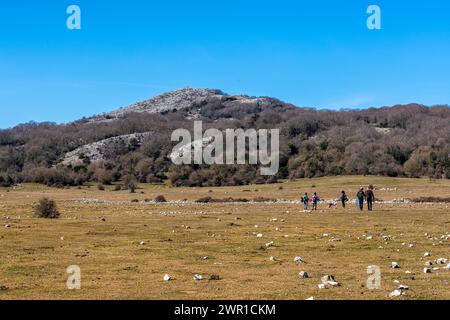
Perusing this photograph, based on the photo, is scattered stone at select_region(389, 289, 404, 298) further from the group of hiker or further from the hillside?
the hillside

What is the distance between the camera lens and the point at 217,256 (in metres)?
24.4

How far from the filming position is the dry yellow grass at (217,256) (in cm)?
1666

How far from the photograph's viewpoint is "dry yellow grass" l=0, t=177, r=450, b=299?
16.7 metres

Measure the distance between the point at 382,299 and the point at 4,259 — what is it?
1560 centimetres

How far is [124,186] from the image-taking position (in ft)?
416

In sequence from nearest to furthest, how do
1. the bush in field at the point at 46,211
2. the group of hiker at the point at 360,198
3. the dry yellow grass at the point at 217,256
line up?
the dry yellow grass at the point at 217,256
the bush in field at the point at 46,211
the group of hiker at the point at 360,198

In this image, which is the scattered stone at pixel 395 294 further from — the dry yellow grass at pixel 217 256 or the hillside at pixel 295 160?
the hillside at pixel 295 160

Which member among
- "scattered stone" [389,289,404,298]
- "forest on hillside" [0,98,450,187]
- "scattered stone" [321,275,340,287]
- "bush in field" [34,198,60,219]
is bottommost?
"bush in field" [34,198,60,219]

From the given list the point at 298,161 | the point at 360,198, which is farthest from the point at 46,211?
the point at 298,161

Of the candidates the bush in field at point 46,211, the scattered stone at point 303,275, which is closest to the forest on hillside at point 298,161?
the bush in field at point 46,211

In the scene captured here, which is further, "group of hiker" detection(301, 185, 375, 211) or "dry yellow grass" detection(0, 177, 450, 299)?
"group of hiker" detection(301, 185, 375, 211)

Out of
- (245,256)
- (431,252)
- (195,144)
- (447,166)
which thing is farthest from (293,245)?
(195,144)

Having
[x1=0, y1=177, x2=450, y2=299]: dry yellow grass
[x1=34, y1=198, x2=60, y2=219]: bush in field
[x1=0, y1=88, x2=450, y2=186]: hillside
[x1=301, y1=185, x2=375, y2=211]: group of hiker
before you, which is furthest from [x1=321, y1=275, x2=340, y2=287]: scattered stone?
[x1=0, y1=88, x2=450, y2=186]: hillside
